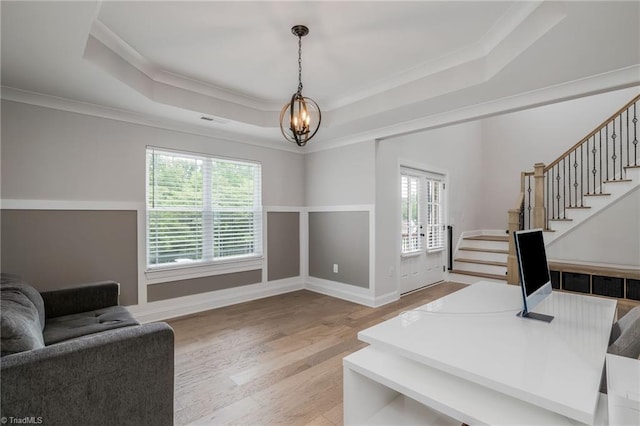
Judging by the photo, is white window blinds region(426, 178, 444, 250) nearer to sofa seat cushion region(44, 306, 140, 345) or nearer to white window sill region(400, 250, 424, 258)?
white window sill region(400, 250, 424, 258)

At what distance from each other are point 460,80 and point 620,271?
3.46m

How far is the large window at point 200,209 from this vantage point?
3.82m

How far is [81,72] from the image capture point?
2.56 meters

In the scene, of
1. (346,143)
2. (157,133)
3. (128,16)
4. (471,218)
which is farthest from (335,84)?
(471,218)

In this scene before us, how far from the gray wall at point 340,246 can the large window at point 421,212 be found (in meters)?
0.85

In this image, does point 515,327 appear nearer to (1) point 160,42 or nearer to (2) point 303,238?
(1) point 160,42

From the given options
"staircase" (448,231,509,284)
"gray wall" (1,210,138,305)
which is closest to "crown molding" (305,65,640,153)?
"staircase" (448,231,509,284)

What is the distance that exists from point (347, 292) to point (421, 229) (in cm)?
174

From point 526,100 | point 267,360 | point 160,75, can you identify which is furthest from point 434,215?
point 160,75

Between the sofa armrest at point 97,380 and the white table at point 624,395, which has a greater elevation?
the white table at point 624,395

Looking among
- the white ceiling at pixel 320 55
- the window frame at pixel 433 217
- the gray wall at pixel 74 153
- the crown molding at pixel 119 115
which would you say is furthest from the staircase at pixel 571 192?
the gray wall at pixel 74 153

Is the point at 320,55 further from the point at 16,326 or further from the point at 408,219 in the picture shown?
the point at 408,219

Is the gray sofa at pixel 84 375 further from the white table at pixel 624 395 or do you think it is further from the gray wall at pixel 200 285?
the white table at pixel 624 395

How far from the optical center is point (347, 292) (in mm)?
4672
